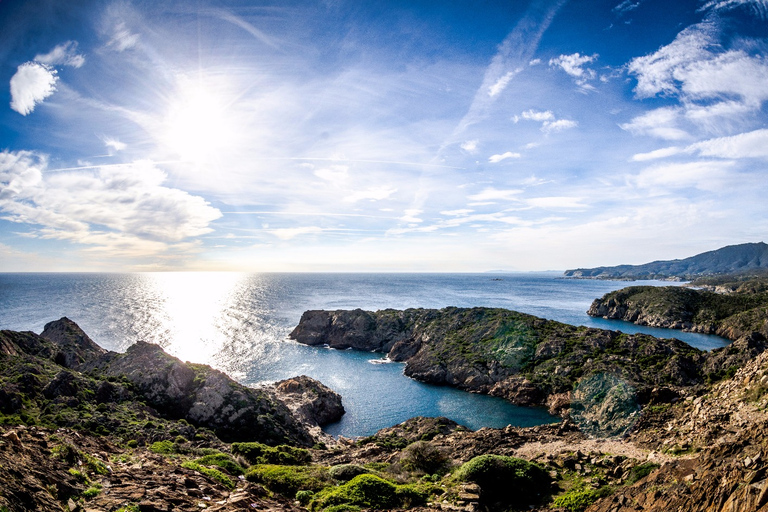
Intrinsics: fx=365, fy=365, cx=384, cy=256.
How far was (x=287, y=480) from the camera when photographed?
18359mm

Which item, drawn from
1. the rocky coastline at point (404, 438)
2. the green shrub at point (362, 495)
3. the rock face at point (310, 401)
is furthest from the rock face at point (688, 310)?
the green shrub at point (362, 495)

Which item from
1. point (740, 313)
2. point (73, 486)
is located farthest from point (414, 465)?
point (740, 313)

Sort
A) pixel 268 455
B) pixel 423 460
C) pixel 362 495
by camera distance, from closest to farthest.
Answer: pixel 362 495 < pixel 423 460 < pixel 268 455

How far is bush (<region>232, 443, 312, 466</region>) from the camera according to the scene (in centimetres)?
2600

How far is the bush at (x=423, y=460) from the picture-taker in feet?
80.7

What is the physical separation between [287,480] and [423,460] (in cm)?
1053

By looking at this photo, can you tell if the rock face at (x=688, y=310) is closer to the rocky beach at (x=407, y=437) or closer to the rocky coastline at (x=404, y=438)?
the rocky coastline at (x=404, y=438)

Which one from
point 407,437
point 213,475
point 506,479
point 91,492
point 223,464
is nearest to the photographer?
point 91,492

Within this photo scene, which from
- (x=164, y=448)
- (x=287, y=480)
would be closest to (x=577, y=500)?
(x=287, y=480)

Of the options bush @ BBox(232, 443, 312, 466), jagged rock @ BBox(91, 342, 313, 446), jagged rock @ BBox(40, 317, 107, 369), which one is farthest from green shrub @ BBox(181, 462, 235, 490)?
jagged rock @ BBox(40, 317, 107, 369)

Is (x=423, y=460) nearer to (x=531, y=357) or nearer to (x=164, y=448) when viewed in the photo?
(x=164, y=448)

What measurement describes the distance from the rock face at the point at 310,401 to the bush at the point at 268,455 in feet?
70.2

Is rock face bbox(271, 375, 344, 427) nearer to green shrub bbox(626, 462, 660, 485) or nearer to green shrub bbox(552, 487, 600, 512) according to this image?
green shrub bbox(552, 487, 600, 512)

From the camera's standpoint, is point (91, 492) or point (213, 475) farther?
point (213, 475)
